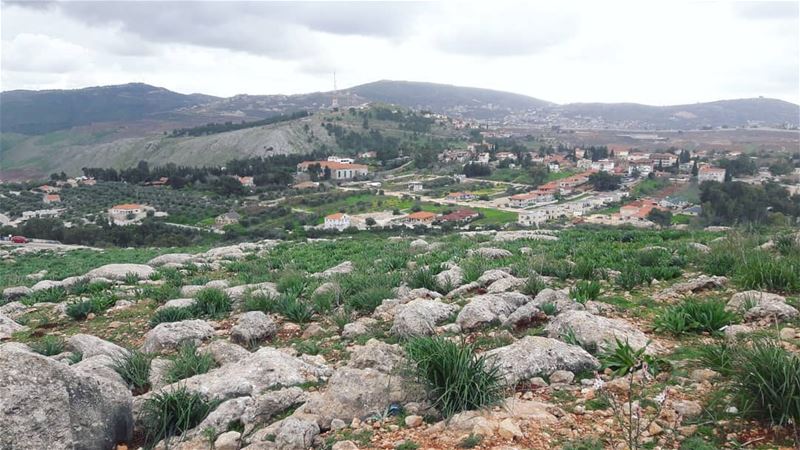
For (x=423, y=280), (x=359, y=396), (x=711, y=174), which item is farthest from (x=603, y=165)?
(x=359, y=396)

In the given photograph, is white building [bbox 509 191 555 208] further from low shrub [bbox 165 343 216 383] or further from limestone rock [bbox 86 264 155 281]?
low shrub [bbox 165 343 216 383]

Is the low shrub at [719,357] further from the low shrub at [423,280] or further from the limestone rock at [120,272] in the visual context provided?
the limestone rock at [120,272]

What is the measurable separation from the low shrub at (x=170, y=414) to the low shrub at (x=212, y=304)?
167 inches

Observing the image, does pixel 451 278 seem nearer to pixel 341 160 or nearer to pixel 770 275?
pixel 770 275

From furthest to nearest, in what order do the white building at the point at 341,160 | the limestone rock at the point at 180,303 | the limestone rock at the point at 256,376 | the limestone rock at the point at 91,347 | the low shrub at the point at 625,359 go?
the white building at the point at 341,160, the limestone rock at the point at 180,303, the limestone rock at the point at 91,347, the limestone rock at the point at 256,376, the low shrub at the point at 625,359

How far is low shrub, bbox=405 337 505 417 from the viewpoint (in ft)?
15.8

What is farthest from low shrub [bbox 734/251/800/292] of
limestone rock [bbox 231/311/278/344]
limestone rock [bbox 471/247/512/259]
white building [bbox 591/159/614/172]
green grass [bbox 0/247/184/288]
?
white building [bbox 591/159/614/172]

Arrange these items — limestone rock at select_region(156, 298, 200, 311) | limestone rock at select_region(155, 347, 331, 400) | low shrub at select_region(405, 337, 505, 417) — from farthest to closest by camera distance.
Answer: limestone rock at select_region(156, 298, 200, 311) < limestone rock at select_region(155, 347, 331, 400) < low shrub at select_region(405, 337, 505, 417)

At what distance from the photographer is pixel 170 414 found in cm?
512

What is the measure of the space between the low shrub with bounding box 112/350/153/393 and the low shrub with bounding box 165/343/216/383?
239mm

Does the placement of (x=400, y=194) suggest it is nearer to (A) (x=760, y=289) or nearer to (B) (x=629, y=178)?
(B) (x=629, y=178)

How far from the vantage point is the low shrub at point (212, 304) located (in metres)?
9.49

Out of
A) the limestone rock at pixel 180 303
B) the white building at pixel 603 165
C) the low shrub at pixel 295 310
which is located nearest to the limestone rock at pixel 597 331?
the low shrub at pixel 295 310

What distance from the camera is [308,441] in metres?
4.61
